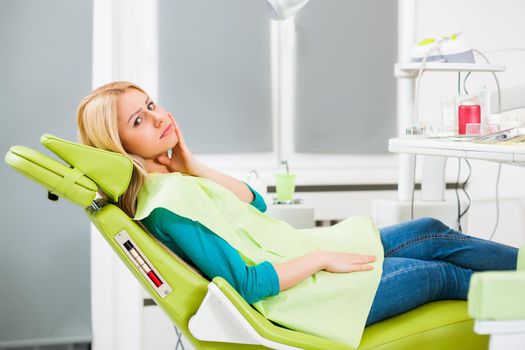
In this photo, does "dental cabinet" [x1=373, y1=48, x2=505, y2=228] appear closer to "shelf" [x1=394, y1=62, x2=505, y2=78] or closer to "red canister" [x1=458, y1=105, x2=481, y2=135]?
"shelf" [x1=394, y1=62, x2=505, y2=78]

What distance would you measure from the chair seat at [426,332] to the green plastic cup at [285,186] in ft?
3.33

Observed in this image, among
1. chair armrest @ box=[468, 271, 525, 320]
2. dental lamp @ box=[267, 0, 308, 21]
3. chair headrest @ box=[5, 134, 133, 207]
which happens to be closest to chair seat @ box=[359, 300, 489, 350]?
chair armrest @ box=[468, 271, 525, 320]

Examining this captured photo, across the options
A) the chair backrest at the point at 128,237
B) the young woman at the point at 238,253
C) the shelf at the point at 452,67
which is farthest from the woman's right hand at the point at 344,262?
the shelf at the point at 452,67

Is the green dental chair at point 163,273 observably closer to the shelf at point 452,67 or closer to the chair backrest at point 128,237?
the chair backrest at point 128,237

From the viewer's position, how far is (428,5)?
109 inches

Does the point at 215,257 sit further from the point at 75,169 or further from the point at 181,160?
the point at 181,160

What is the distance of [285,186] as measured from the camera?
2402 millimetres

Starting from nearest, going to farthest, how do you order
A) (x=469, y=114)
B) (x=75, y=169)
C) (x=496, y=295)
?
(x=496, y=295)
(x=75, y=169)
(x=469, y=114)

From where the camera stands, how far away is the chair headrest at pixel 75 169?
1.22m

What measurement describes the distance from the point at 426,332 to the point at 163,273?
1.86 ft

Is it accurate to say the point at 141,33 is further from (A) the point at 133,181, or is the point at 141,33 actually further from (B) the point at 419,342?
(B) the point at 419,342

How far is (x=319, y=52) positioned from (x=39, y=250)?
1.38 meters

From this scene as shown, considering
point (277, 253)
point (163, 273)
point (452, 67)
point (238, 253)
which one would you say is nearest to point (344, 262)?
point (277, 253)

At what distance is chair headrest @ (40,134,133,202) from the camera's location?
1.25 metres
